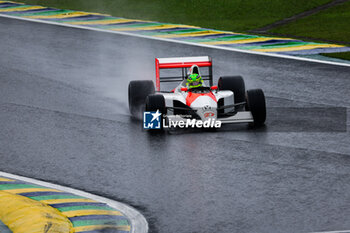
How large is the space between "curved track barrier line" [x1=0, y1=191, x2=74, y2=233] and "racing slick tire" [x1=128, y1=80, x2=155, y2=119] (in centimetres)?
558

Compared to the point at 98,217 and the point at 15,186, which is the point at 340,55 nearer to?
the point at 15,186

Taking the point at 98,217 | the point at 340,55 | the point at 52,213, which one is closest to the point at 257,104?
the point at 98,217

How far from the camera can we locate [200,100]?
14992 mm

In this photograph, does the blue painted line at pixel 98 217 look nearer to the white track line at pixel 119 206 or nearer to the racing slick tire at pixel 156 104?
the white track line at pixel 119 206

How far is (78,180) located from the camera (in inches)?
484

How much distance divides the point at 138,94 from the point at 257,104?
281 cm

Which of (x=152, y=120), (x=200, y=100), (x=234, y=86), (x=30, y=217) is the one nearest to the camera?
(x=30, y=217)

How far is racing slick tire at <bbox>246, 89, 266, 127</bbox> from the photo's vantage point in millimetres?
15016

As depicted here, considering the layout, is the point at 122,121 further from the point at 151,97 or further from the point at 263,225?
the point at 263,225

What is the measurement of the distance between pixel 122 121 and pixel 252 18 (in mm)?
13357

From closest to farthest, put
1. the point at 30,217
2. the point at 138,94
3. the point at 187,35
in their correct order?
the point at 30,217 < the point at 138,94 < the point at 187,35

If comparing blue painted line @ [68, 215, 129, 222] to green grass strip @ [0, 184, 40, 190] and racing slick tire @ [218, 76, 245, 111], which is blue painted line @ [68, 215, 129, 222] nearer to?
green grass strip @ [0, 184, 40, 190]

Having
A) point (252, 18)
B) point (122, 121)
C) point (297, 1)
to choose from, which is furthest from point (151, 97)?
point (297, 1)

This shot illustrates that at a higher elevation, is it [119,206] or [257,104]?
[257,104]
